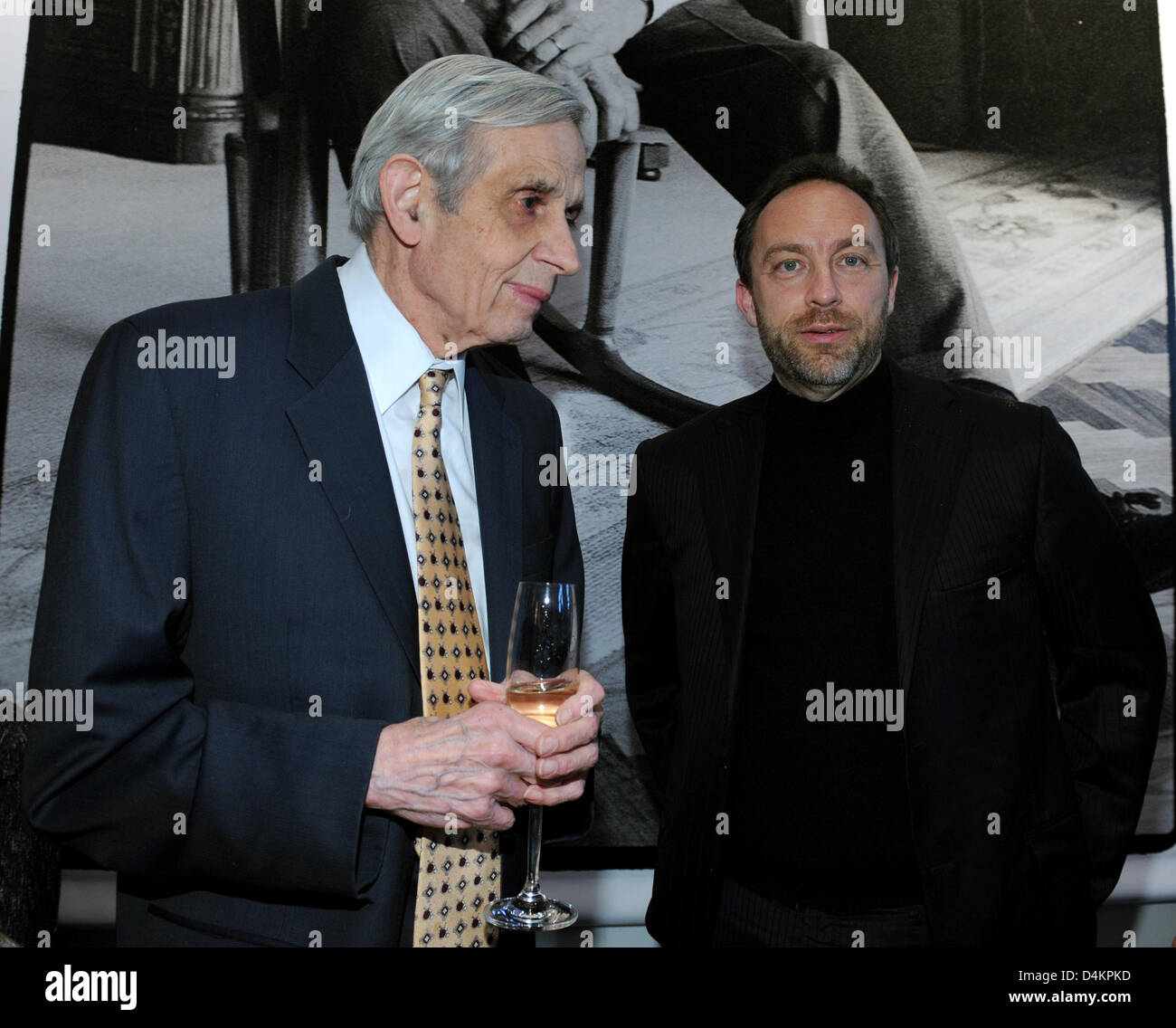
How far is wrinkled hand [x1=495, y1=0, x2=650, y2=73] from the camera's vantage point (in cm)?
293

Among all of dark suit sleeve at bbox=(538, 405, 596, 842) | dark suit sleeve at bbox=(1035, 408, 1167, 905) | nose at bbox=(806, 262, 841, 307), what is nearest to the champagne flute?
dark suit sleeve at bbox=(538, 405, 596, 842)

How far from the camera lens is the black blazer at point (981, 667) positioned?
2.10 meters

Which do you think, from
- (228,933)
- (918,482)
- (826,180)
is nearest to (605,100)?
(826,180)

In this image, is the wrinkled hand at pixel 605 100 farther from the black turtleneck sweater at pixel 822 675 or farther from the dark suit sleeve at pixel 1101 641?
the dark suit sleeve at pixel 1101 641

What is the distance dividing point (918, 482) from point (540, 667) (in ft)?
3.48

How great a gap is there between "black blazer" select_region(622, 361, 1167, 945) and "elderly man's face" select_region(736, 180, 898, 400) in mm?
146

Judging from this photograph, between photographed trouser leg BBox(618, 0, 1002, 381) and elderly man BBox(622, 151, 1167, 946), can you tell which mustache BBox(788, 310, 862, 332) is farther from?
photographed trouser leg BBox(618, 0, 1002, 381)

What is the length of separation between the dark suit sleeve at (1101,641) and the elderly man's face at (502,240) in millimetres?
1132

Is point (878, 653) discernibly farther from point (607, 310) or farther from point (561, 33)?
point (561, 33)

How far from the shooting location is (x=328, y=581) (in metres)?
1.63

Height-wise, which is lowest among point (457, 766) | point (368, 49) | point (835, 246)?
point (457, 766)

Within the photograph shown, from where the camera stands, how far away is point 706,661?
7.37 ft
